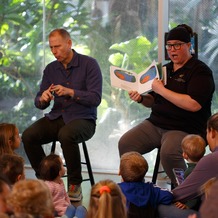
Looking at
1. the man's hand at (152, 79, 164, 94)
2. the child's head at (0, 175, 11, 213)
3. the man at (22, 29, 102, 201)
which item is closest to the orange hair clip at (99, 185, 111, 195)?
the child's head at (0, 175, 11, 213)

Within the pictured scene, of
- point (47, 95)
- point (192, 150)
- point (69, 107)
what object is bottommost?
point (192, 150)

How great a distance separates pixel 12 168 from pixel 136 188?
0.71 meters

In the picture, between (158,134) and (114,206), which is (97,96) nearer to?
(158,134)

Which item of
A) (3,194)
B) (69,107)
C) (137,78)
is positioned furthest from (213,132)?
(69,107)

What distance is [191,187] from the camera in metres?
3.64

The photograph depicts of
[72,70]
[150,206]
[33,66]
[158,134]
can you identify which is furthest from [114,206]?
[33,66]

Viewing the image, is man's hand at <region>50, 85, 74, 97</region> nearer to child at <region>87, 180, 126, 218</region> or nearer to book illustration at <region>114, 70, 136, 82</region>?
book illustration at <region>114, 70, 136, 82</region>

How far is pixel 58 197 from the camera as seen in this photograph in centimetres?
386

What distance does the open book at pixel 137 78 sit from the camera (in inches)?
185

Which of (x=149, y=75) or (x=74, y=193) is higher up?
(x=149, y=75)

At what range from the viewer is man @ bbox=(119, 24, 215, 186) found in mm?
4480

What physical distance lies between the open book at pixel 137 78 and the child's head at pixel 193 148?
2.27 ft

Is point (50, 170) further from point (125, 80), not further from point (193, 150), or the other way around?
point (125, 80)

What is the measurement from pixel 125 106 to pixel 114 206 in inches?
123
